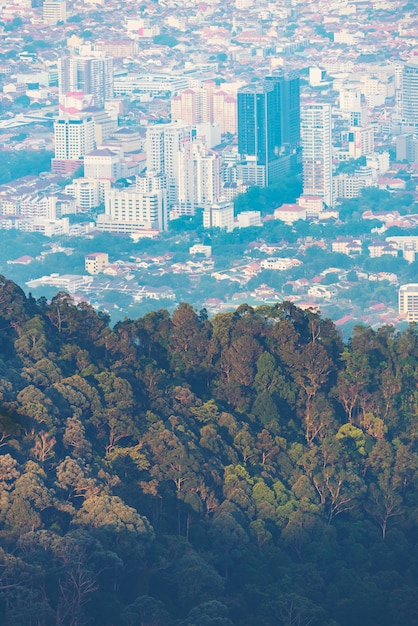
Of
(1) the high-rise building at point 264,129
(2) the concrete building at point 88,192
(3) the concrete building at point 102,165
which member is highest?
(1) the high-rise building at point 264,129

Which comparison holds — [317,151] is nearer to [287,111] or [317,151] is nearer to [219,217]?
[287,111]

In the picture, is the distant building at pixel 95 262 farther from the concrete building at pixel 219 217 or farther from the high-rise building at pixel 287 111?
the high-rise building at pixel 287 111

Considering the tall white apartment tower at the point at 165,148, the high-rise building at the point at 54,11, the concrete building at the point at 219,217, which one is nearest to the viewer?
the concrete building at the point at 219,217

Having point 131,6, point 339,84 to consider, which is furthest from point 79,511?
point 131,6

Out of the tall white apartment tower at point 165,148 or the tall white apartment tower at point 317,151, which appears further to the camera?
the tall white apartment tower at point 165,148

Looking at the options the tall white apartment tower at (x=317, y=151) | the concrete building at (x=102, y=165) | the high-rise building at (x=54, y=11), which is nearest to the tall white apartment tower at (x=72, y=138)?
the concrete building at (x=102, y=165)

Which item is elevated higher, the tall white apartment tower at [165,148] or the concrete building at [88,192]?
the tall white apartment tower at [165,148]

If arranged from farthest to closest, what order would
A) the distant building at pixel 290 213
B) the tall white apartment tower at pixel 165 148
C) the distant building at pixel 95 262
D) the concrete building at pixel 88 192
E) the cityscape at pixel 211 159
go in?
the tall white apartment tower at pixel 165 148 < the concrete building at pixel 88 192 < the distant building at pixel 290 213 < the distant building at pixel 95 262 < the cityscape at pixel 211 159
